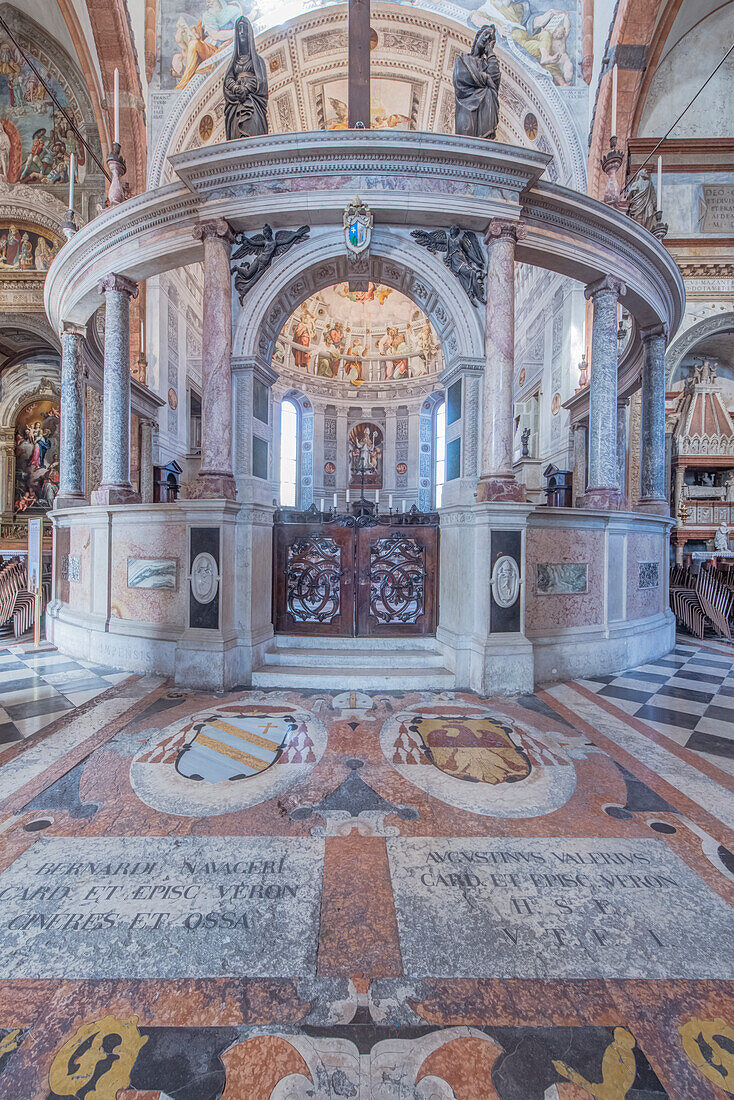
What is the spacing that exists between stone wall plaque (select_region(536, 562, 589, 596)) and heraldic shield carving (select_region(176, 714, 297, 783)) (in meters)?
3.36

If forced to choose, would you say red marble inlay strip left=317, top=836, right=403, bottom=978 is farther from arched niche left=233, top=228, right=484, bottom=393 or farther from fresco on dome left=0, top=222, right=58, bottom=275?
fresco on dome left=0, top=222, right=58, bottom=275

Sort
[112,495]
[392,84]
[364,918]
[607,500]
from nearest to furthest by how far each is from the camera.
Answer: [364,918] → [607,500] → [112,495] → [392,84]

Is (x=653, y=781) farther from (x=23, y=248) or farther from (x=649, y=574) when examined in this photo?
(x=23, y=248)

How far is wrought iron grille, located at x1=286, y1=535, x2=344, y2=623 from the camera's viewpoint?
19.4ft

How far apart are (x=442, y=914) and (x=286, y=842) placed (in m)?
0.91

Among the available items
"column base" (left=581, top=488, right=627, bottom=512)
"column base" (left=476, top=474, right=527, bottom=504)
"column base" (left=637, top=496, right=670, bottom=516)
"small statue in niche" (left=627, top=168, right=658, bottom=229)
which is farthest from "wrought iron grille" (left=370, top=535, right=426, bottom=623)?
"small statue in niche" (left=627, top=168, right=658, bottom=229)

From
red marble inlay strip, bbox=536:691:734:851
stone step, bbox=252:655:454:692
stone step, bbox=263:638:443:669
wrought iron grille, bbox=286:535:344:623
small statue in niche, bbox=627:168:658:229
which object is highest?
small statue in niche, bbox=627:168:658:229

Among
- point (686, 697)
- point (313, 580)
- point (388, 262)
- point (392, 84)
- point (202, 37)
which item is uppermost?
point (392, 84)

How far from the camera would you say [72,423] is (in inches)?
312

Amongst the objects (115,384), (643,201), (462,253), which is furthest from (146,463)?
(643,201)

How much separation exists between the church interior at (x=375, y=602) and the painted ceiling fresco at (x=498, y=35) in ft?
0.32

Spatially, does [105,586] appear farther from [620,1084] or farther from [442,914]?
[620,1084]

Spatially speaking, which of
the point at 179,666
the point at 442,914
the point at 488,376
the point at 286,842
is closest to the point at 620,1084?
the point at 442,914

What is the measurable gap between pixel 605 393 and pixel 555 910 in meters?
6.42
